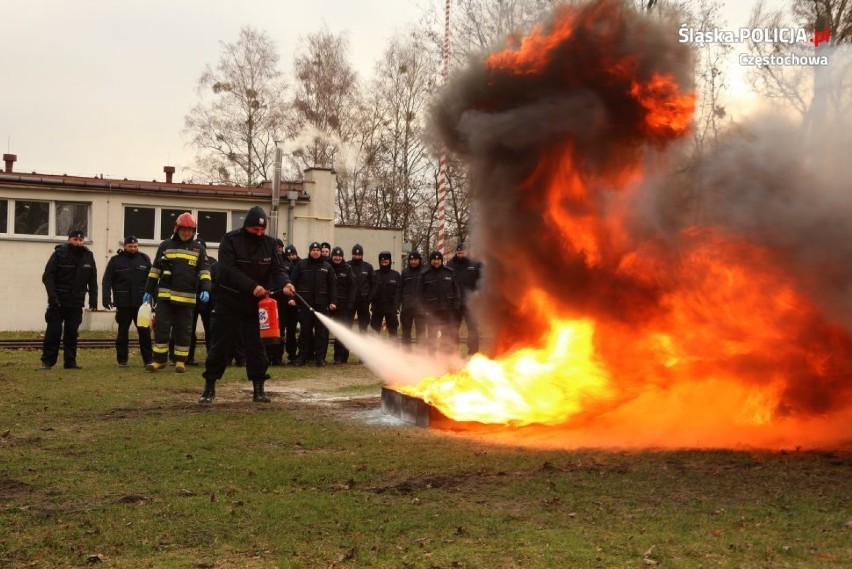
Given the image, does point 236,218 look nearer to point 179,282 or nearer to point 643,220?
point 179,282

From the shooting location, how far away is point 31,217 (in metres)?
26.4

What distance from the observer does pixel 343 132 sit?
46.2 meters

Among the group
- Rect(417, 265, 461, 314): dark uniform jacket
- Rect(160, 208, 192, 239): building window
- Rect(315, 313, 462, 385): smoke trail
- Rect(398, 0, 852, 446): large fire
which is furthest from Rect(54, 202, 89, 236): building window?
Rect(398, 0, 852, 446): large fire

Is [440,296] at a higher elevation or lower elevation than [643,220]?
lower

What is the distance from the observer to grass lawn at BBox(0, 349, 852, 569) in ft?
17.6

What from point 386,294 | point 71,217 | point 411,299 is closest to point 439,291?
point 411,299

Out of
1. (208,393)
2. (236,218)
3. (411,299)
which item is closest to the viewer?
(208,393)

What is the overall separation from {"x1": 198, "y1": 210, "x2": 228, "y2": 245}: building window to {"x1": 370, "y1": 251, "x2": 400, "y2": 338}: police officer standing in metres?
11.1

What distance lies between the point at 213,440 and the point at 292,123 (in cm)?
3934

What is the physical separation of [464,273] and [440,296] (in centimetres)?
84

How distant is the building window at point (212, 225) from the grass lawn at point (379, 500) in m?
18.4

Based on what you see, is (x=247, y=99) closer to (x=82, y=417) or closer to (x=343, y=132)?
(x=343, y=132)

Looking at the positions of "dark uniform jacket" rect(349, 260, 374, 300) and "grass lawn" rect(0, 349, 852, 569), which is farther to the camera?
"dark uniform jacket" rect(349, 260, 374, 300)

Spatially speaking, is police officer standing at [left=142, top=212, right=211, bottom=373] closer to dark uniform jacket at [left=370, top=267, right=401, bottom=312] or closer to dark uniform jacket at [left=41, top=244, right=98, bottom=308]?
dark uniform jacket at [left=41, top=244, right=98, bottom=308]
